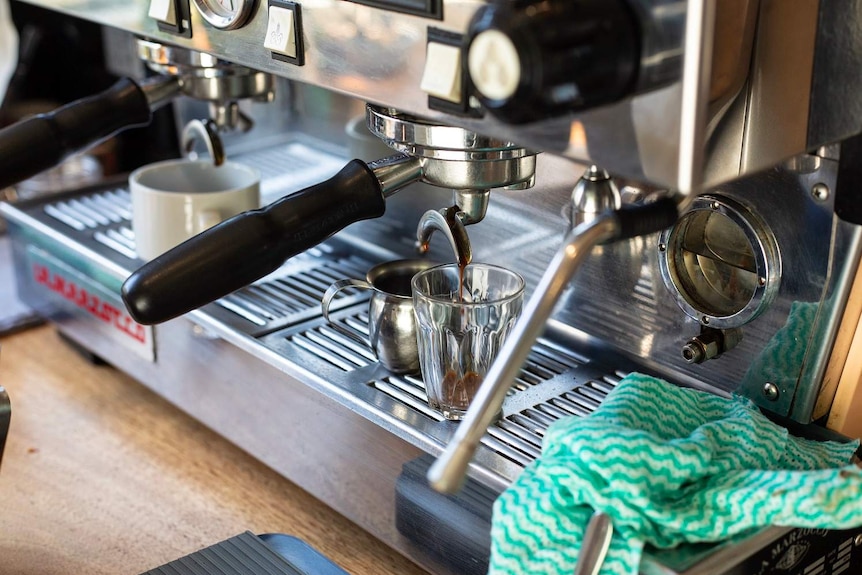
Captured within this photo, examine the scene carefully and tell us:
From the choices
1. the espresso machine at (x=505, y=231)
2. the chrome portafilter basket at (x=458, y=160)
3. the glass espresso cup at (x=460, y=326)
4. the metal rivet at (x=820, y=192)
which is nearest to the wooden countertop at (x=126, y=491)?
the espresso machine at (x=505, y=231)

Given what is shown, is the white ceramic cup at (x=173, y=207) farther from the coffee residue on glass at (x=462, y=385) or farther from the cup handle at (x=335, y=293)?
the coffee residue on glass at (x=462, y=385)

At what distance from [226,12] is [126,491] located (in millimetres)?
353

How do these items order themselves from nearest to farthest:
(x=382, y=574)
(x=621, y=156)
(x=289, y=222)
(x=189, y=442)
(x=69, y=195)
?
(x=621, y=156) < (x=289, y=222) < (x=382, y=574) < (x=189, y=442) < (x=69, y=195)

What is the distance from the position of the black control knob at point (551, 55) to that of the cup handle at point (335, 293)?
28 centimetres

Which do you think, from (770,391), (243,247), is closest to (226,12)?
(243,247)

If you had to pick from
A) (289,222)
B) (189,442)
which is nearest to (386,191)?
(289,222)

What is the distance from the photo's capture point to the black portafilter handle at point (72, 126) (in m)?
0.70

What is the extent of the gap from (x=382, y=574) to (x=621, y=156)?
0.35 metres

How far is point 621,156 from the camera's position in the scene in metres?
0.45

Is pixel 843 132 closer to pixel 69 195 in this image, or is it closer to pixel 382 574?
pixel 382 574

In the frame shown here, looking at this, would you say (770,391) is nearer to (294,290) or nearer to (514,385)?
(514,385)

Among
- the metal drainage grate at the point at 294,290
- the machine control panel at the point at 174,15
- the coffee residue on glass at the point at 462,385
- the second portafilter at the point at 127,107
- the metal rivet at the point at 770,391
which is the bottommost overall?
the metal drainage grate at the point at 294,290

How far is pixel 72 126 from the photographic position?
2.38 feet

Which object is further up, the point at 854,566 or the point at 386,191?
the point at 386,191
